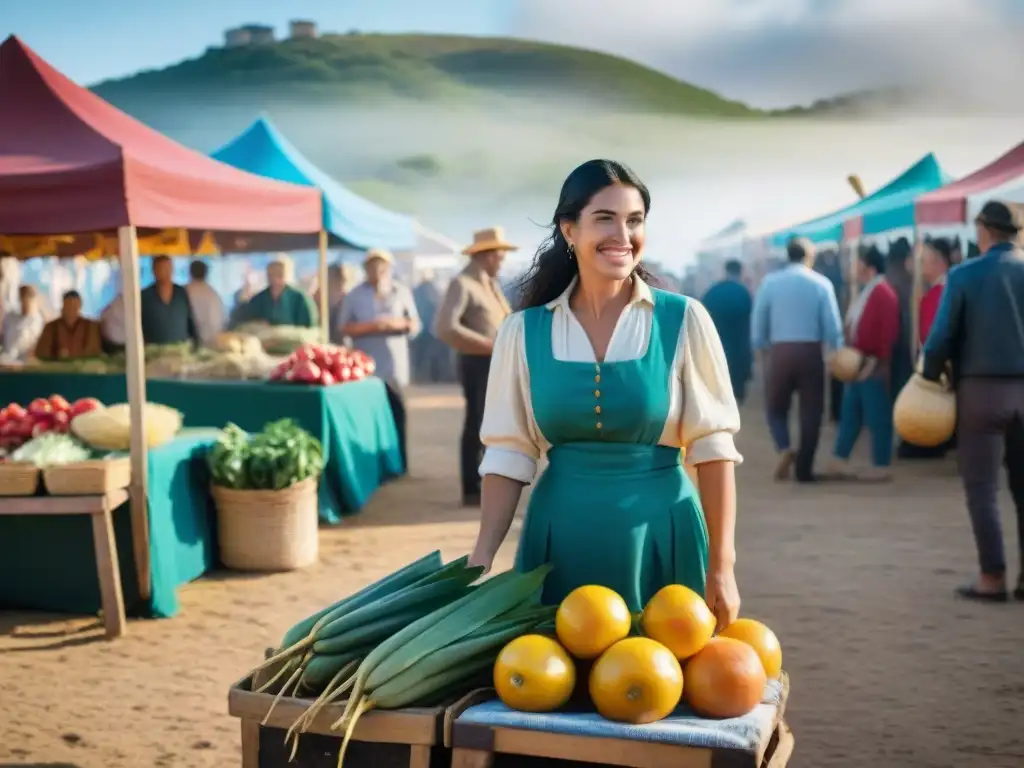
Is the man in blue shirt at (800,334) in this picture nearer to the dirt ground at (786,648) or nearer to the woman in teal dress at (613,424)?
the dirt ground at (786,648)

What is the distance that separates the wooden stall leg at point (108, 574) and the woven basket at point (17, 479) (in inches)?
11.4

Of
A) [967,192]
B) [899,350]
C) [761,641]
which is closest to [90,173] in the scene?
[761,641]

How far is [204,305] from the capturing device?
9242 millimetres

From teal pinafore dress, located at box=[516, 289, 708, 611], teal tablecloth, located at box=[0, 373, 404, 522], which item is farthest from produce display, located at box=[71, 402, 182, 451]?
teal pinafore dress, located at box=[516, 289, 708, 611]

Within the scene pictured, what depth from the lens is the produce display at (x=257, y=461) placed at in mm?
5727

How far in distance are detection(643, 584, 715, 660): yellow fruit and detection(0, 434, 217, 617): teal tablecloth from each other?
12.0 ft

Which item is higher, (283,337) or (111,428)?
(283,337)

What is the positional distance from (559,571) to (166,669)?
104 inches

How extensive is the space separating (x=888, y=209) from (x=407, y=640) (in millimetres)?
9759

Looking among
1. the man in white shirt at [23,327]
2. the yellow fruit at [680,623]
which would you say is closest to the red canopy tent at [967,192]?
the yellow fruit at [680,623]

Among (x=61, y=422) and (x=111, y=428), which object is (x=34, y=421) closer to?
(x=61, y=422)

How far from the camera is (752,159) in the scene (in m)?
77.4

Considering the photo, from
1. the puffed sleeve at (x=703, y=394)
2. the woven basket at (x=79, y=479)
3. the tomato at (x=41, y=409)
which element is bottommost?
the woven basket at (x=79, y=479)

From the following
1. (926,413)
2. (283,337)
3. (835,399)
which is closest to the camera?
(926,413)
